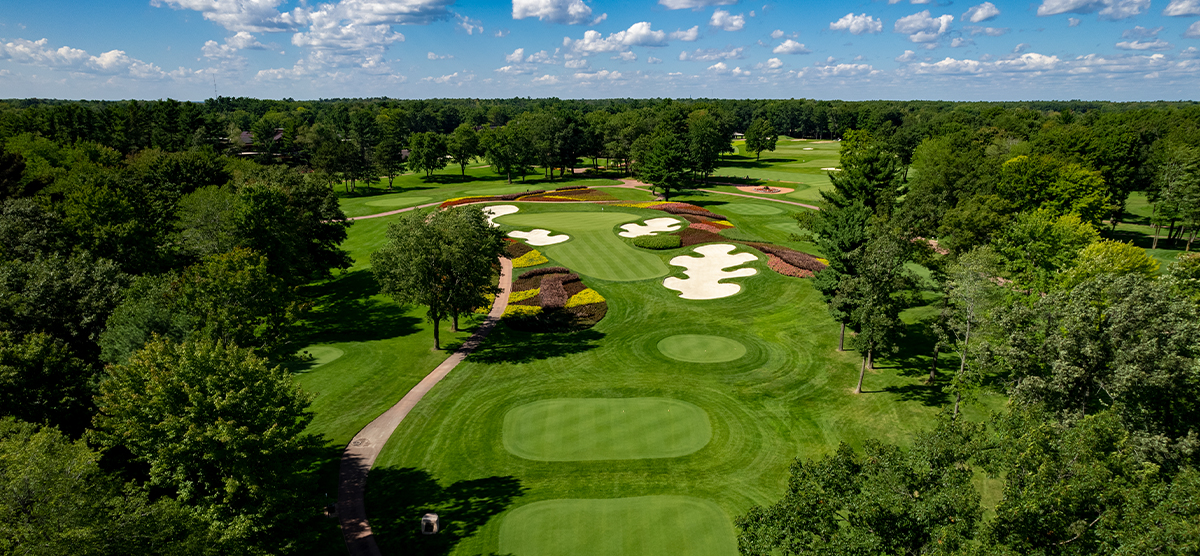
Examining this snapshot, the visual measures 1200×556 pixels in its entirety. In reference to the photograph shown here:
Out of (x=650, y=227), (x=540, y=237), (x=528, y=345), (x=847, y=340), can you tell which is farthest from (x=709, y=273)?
(x=540, y=237)

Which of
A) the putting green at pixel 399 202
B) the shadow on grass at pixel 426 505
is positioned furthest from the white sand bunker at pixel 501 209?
the shadow on grass at pixel 426 505

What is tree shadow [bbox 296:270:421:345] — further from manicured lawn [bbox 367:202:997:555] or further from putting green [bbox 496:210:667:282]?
putting green [bbox 496:210:667:282]

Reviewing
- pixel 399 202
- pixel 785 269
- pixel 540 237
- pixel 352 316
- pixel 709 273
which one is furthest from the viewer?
pixel 399 202

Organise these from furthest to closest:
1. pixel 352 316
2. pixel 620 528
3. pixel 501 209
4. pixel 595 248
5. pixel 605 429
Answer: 1. pixel 501 209
2. pixel 595 248
3. pixel 352 316
4. pixel 605 429
5. pixel 620 528

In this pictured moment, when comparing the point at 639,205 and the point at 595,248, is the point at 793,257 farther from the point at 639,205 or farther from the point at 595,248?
the point at 639,205

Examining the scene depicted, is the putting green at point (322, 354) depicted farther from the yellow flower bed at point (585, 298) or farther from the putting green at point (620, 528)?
the putting green at point (620, 528)

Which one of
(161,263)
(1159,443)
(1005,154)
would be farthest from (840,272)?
(1005,154)

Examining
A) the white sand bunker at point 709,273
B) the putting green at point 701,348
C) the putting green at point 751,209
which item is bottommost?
the putting green at point 701,348
